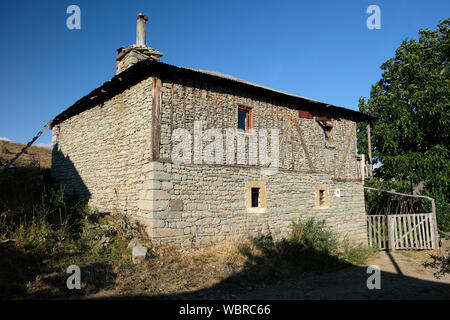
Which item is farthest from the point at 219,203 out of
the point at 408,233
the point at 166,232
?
the point at 408,233

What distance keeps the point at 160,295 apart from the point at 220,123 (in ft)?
17.2

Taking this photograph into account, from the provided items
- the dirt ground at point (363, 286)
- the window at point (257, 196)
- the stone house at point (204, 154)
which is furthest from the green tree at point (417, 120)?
the window at point (257, 196)

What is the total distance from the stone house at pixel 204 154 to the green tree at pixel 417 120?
390 cm

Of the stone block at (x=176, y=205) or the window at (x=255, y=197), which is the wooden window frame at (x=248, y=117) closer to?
the window at (x=255, y=197)

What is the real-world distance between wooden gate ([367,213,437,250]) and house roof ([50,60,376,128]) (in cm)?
484

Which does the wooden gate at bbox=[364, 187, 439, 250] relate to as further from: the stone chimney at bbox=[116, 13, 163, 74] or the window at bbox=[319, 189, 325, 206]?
the stone chimney at bbox=[116, 13, 163, 74]

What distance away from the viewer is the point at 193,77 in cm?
844

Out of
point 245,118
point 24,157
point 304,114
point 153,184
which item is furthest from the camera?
point 24,157

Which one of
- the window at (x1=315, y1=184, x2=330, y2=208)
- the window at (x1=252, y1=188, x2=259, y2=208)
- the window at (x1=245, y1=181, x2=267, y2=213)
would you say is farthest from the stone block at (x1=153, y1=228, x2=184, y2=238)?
the window at (x1=315, y1=184, x2=330, y2=208)

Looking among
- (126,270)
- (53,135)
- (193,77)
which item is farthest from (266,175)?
(53,135)

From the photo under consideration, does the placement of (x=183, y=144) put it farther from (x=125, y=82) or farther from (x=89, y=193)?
(x=89, y=193)

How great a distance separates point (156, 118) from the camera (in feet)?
25.2

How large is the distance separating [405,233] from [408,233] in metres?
0.14

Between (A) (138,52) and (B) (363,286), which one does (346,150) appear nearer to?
(B) (363,286)
